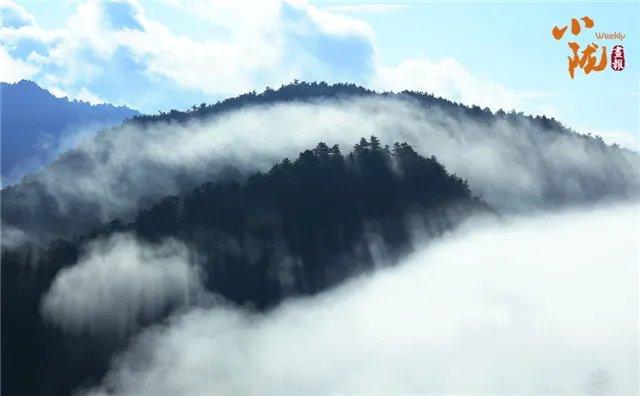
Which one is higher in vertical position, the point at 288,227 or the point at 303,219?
the point at 303,219

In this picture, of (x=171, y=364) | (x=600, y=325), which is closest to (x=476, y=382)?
(x=600, y=325)

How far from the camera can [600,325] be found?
442ft

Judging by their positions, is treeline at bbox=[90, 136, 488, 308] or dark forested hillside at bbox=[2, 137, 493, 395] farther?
treeline at bbox=[90, 136, 488, 308]

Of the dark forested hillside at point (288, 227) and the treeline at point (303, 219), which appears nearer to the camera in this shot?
the dark forested hillside at point (288, 227)

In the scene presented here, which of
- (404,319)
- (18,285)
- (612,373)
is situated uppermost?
(18,285)

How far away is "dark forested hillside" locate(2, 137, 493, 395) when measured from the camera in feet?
461

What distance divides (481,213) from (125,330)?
305ft

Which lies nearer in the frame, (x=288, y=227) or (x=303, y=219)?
(x=288, y=227)

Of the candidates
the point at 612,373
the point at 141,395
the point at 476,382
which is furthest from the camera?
the point at 141,395

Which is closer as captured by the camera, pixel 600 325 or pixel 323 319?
pixel 600 325

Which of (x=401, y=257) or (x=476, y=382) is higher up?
(x=401, y=257)

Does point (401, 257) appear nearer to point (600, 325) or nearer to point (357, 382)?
point (357, 382)

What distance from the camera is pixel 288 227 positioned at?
144m

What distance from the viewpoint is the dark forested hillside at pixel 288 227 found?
140625mm
